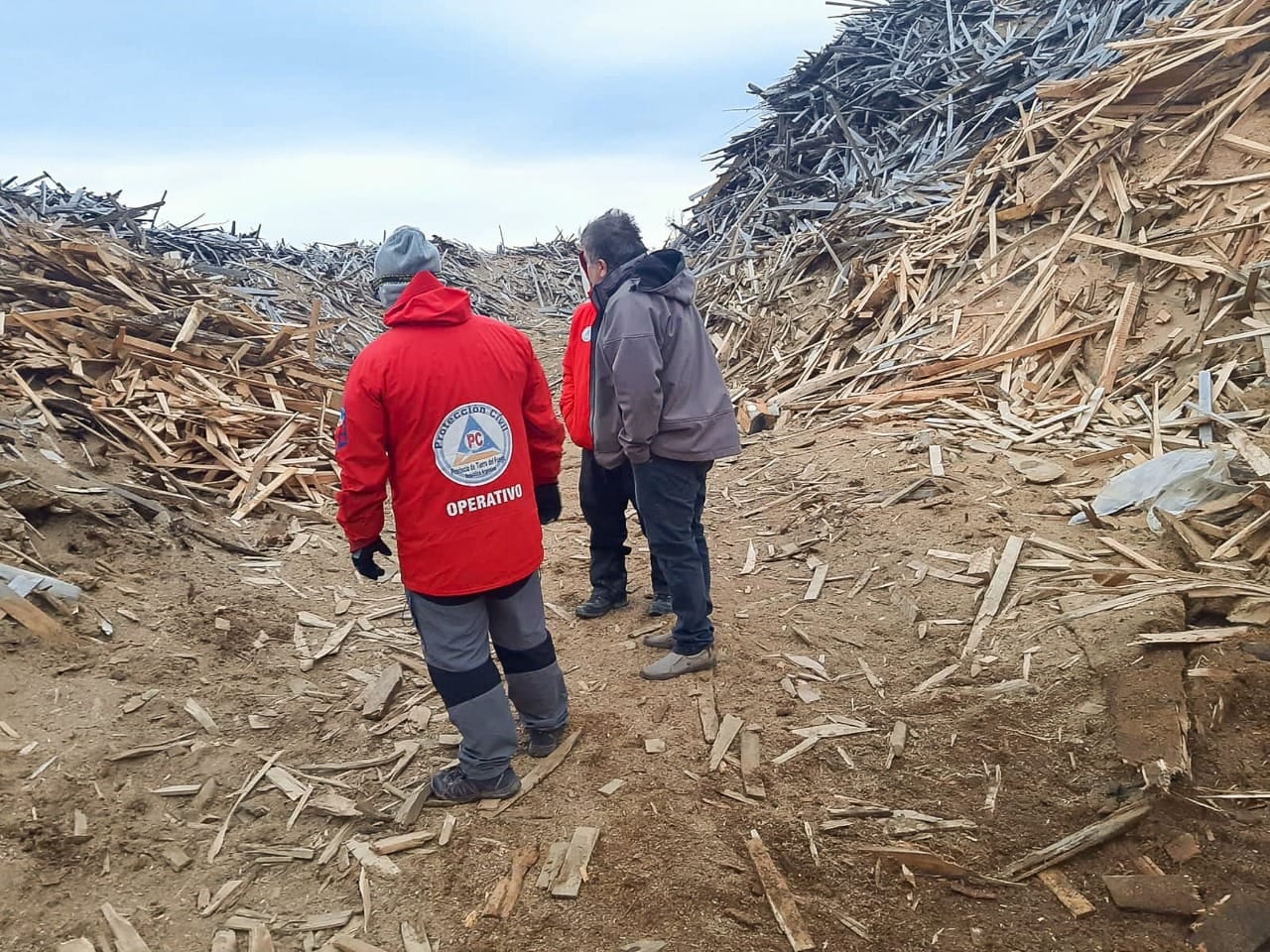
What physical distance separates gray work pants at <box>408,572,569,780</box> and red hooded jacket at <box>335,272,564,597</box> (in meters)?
0.14

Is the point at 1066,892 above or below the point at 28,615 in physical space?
below

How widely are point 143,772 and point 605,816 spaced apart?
1.96 metres

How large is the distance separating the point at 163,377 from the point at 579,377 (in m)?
5.15

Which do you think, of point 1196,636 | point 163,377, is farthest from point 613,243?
point 163,377

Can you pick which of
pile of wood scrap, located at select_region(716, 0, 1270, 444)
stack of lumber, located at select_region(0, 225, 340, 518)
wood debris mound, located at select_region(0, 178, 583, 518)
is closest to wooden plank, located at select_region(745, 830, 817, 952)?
pile of wood scrap, located at select_region(716, 0, 1270, 444)

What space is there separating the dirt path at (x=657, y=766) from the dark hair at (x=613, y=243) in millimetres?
2128

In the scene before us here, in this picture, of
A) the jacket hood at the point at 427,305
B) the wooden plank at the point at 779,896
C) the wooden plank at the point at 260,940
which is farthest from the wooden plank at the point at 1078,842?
the jacket hood at the point at 427,305

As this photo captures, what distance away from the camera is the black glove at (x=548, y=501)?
3.67m

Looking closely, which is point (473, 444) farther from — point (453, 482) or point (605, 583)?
point (605, 583)

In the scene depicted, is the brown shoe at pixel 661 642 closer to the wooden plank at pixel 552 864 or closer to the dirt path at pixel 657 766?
the dirt path at pixel 657 766

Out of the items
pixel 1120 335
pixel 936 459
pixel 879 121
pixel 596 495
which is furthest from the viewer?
pixel 879 121

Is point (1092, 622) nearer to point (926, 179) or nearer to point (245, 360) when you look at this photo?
point (245, 360)

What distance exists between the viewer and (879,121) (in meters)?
14.3

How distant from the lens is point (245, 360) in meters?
8.97
